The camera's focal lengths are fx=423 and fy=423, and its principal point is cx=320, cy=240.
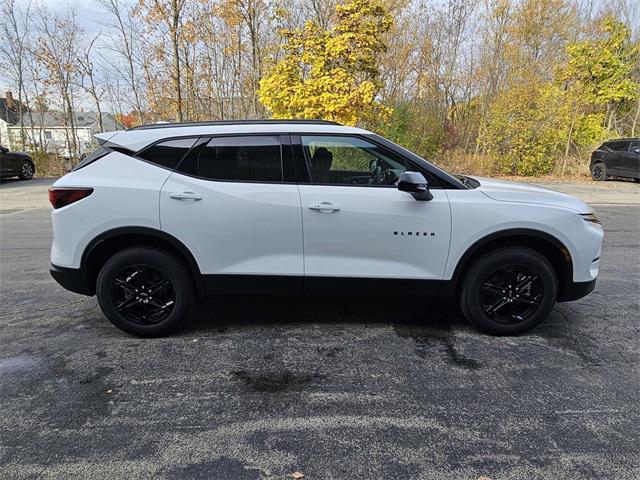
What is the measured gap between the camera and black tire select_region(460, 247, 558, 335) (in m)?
3.50

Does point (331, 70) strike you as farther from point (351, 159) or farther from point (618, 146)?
point (618, 146)

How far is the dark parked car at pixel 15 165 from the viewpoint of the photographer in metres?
15.3

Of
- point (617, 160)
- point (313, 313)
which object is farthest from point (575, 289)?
point (617, 160)

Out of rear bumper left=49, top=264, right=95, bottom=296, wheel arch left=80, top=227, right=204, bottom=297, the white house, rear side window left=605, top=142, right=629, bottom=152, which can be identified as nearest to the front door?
wheel arch left=80, top=227, right=204, bottom=297

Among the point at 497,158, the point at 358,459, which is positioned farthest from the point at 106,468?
the point at 497,158

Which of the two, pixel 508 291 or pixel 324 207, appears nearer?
pixel 324 207

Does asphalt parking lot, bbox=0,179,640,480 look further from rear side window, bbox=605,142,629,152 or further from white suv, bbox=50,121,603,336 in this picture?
rear side window, bbox=605,142,629,152

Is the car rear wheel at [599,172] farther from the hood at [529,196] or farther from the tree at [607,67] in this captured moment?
the hood at [529,196]

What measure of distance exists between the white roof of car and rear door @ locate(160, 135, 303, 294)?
0.09m

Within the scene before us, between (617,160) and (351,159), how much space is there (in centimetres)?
1647

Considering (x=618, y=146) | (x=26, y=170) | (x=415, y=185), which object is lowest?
(x=415, y=185)

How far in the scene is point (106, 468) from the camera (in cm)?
219

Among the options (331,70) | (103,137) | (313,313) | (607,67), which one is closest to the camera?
(103,137)

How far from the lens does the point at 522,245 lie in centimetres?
359
